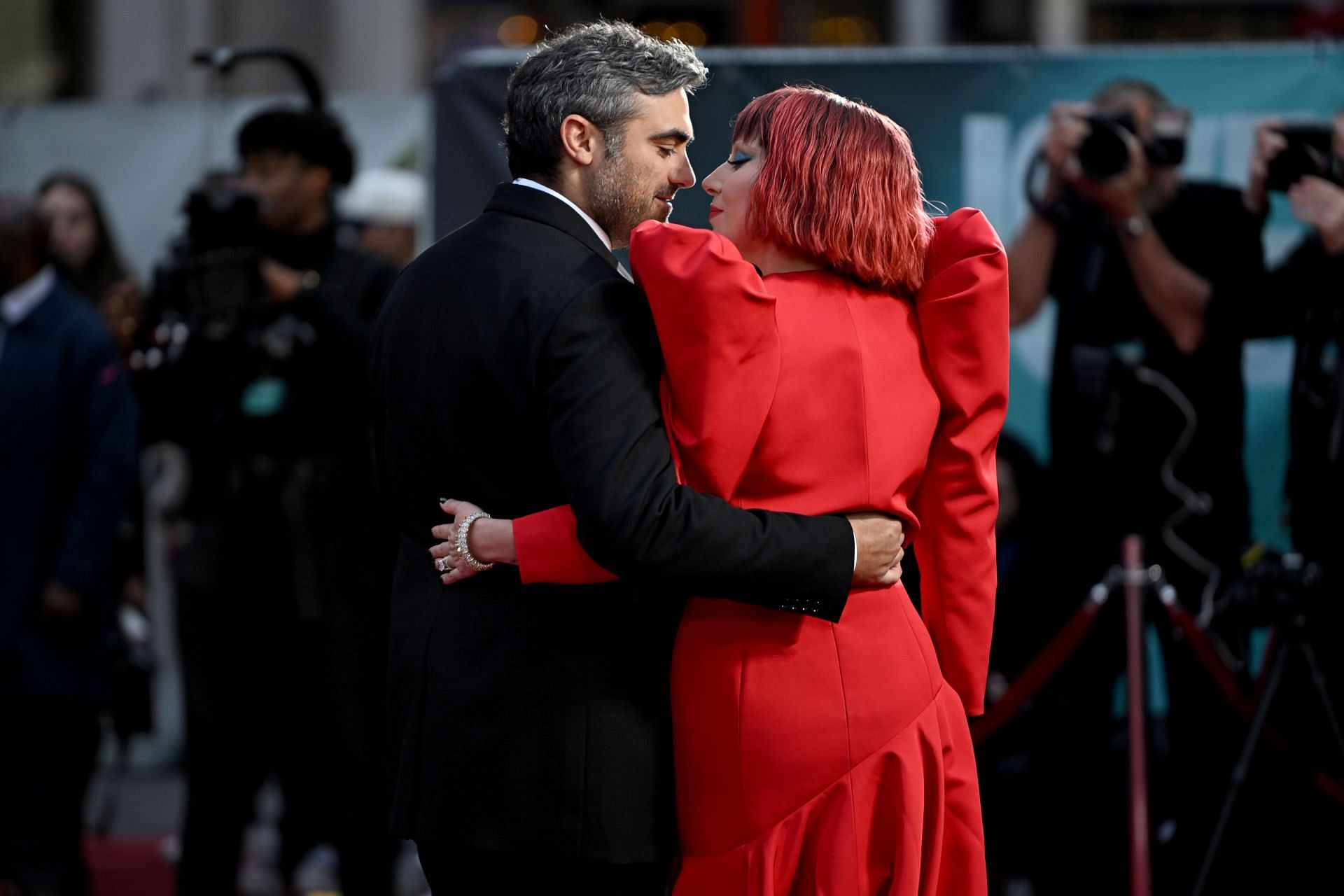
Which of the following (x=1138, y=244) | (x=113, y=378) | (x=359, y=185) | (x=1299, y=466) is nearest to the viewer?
(x=1299, y=466)

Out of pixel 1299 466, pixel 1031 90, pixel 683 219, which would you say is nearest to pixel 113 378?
pixel 683 219

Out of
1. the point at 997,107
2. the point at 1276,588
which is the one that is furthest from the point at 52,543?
the point at 1276,588

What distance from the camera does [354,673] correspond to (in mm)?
4441

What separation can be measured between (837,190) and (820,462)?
0.42 m

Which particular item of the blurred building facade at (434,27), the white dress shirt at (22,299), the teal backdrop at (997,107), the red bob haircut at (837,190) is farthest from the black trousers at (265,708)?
the blurred building facade at (434,27)

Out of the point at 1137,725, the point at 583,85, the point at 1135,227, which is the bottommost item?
the point at 1137,725

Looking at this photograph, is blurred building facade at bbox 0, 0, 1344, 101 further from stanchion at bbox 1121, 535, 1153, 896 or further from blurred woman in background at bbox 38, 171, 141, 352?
stanchion at bbox 1121, 535, 1153, 896

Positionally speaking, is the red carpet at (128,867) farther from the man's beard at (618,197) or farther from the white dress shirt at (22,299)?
the man's beard at (618,197)

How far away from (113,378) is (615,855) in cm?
297

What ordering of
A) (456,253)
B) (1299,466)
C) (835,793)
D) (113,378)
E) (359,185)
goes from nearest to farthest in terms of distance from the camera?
(835,793) → (456,253) → (1299,466) → (113,378) → (359,185)

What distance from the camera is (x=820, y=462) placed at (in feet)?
8.36

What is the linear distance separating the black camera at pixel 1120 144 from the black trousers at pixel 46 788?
3206 millimetres

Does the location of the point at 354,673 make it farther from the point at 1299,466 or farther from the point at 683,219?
the point at 1299,466

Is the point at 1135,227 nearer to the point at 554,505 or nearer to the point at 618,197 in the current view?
the point at 618,197
